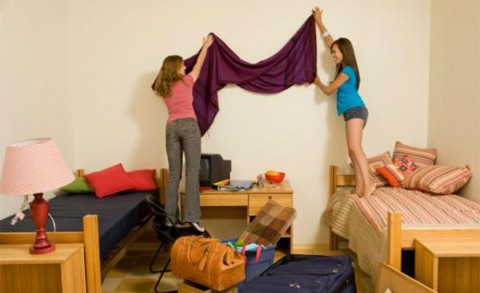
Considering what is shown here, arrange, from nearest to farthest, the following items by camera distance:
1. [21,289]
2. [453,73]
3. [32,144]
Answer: [32,144]
[21,289]
[453,73]

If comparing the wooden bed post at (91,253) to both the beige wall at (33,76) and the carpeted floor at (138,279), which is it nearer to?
the carpeted floor at (138,279)

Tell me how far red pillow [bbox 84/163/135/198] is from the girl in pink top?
500 mm

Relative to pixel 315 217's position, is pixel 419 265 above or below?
above

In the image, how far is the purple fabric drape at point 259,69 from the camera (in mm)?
3496

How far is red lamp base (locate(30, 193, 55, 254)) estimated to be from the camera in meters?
1.80

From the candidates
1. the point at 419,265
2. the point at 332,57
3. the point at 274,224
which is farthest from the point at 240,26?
the point at 419,265

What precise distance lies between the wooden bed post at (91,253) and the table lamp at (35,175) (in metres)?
0.16

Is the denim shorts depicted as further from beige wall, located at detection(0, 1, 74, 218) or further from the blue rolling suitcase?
beige wall, located at detection(0, 1, 74, 218)

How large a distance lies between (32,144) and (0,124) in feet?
3.43

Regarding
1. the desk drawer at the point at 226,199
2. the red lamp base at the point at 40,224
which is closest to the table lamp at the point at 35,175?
the red lamp base at the point at 40,224

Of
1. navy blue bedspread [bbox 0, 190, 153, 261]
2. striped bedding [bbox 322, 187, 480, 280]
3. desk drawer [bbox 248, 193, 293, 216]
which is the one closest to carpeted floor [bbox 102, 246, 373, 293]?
striped bedding [bbox 322, 187, 480, 280]

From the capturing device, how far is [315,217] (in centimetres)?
365

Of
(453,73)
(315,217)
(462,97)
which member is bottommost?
(315,217)

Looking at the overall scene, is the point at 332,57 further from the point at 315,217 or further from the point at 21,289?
the point at 21,289
